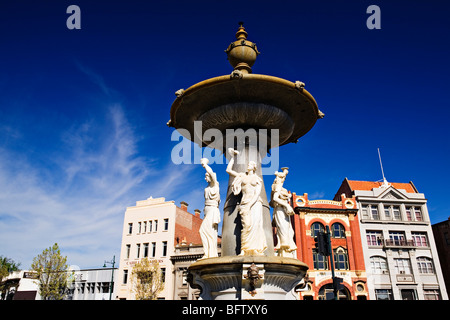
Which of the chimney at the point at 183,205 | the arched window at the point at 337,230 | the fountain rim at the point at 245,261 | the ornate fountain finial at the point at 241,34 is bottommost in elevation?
the fountain rim at the point at 245,261

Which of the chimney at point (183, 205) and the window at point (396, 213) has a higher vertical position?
the chimney at point (183, 205)

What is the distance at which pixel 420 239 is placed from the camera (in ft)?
118

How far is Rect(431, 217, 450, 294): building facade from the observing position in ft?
124

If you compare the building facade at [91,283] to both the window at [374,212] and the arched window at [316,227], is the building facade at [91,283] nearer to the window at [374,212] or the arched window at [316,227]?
the arched window at [316,227]

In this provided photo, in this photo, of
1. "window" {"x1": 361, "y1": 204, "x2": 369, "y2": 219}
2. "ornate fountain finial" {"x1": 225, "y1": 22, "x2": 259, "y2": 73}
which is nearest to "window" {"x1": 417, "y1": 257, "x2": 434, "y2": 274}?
"window" {"x1": 361, "y1": 204, "x2": 369, "y2": 219}

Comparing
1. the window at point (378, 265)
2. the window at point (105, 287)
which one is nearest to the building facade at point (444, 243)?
the window at point (378, 265)

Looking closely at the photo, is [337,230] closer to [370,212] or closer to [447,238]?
[370,212]

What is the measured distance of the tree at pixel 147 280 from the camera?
3575cm

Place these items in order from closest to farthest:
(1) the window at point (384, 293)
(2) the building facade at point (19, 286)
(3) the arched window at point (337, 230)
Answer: (1) the window at point (384, 293)
(3) the arched window at point (337, 230)
(2) the building facade at point (19, 286)

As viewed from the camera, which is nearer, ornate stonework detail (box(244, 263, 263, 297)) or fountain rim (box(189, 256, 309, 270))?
ornate stonework detail (box(244, 263, 263, 297))

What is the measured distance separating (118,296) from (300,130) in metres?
36.5

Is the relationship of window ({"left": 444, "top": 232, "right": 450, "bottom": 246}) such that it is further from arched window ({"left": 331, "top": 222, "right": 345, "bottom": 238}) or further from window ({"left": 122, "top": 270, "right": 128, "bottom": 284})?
window ({"left": 122, "top": 270, "right": 128, "bottom": 284})

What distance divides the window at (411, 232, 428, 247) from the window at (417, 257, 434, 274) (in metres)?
1.46
